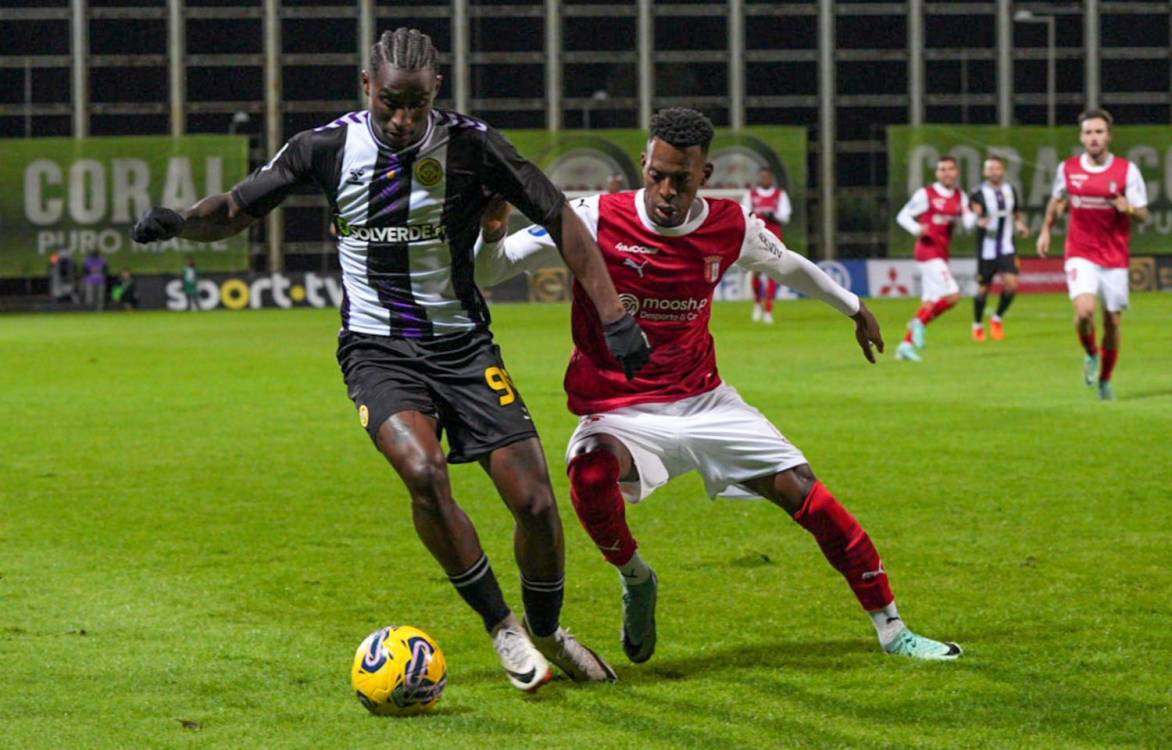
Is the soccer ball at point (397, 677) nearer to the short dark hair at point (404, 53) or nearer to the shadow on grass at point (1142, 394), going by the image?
the short dark hair at point (404, 53)

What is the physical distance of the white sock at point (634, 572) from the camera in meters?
6.55

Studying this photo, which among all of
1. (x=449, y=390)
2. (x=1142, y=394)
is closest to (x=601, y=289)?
(x=449, y=390)

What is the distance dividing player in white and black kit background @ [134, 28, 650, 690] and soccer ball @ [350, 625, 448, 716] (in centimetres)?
34

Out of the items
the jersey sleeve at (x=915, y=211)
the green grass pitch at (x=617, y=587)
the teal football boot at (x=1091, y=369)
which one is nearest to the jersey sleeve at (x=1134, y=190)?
the teal football boot at (x=1091, y=369)

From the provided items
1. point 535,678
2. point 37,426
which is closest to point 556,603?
point 535,678

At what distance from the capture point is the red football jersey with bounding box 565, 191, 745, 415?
6738 millimetres

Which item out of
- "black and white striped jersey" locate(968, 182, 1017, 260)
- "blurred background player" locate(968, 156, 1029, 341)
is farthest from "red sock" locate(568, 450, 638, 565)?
"black and white striped jersey" locate(968, 182, 1017, 260)

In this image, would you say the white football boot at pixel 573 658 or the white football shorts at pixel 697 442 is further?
the white football shorts at pixel 697 442

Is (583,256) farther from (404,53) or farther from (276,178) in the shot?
(276,178)

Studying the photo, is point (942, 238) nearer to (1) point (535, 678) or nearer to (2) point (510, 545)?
(2) point (510, 545)

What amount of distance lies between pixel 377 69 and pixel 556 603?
178 centimetres

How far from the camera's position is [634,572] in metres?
6.56

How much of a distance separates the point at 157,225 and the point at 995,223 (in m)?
21.2

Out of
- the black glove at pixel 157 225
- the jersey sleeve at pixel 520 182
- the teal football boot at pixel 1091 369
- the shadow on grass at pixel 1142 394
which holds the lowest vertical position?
the shadow on grass at pixel 1142 394
